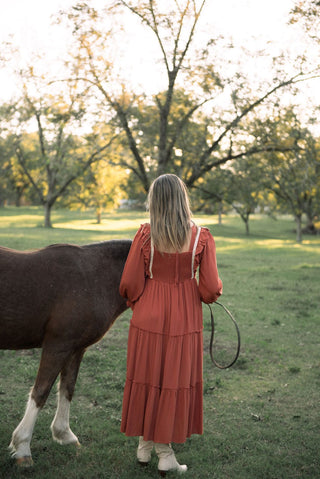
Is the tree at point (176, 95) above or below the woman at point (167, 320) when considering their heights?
above

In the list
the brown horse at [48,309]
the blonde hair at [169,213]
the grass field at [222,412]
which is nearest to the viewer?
the blonde hair at [169,213]

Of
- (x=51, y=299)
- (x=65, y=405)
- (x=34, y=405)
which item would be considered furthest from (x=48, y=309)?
(x=65, y=405)

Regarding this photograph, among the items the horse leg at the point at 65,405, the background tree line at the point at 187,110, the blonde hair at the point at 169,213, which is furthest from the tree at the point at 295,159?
the horse leg at the point at 65,405

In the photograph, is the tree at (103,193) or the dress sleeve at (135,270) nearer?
the dress sleeve at (135,270)

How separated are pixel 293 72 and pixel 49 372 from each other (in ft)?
33.4

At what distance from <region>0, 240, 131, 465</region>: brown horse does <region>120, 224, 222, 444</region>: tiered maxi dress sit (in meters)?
0.36

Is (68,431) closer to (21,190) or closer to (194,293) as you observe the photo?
(194,293)

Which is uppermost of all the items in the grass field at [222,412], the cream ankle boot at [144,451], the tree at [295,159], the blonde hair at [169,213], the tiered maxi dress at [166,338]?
the tree at [295,159]

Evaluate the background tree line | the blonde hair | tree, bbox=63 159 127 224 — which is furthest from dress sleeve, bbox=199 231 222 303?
tree, bbox=63 159 127 224

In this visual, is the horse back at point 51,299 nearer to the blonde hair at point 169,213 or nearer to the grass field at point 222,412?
the blonde hair at point 169,213

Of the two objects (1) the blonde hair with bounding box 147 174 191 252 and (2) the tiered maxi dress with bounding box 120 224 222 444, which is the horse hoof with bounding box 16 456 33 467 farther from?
(1) the blonde hair with bounding box 147 174 191 252

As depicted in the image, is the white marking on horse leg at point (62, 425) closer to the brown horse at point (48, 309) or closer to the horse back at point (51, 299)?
the brown horse at point (48, 309)

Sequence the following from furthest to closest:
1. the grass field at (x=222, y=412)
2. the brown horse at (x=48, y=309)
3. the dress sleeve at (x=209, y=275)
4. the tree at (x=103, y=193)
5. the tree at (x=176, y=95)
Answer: the tree at (x=103, y=193)
the tree at (x=176, y=95)
the grass field at (x=222, y=412)
the brown horse at (x=48, y=309)
the dress sleeve at (x=209, y=275)

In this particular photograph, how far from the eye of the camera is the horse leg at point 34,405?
386 cm
